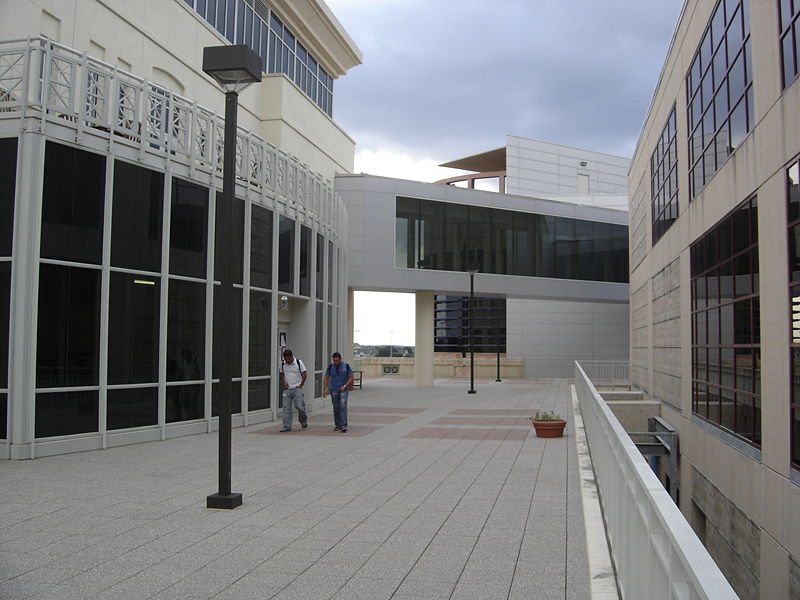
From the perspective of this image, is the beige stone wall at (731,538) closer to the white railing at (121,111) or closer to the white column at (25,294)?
the white column at (25,294)

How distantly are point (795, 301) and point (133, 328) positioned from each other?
35.5 ft

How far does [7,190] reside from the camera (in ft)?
39.0

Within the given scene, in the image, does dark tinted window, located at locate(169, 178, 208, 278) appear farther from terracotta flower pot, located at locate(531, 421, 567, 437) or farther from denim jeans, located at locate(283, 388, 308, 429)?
terracotta flower pot, located at locate(531, 421, 567, 437)

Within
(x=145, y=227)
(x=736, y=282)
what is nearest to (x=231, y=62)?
(x=145, y=227)

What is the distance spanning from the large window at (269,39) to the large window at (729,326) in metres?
15.5

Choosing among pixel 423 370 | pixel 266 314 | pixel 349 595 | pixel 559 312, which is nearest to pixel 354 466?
pixel 349 595

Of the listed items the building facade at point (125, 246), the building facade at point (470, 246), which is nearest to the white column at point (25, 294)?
the building facade at point (125, 246)

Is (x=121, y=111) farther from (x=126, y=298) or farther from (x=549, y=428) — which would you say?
(x=549, y=428)

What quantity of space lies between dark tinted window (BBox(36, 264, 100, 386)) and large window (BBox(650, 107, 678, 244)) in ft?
54.7

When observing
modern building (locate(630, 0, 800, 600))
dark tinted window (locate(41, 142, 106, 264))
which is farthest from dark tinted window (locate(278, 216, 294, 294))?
modern building (locate(630, 0, 800, 600))

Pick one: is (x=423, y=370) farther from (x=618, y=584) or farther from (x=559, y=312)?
(x=618, y=584)

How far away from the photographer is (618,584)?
17.2ft

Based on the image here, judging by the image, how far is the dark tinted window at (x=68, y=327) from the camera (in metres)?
11.8

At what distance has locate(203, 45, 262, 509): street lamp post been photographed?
8.19 m
